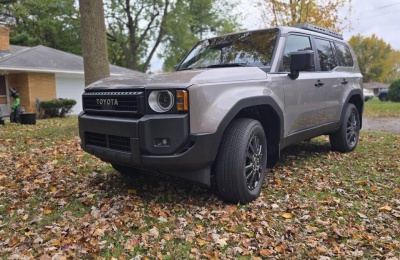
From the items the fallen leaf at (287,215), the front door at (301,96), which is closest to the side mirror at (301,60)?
the front door at (301,96)

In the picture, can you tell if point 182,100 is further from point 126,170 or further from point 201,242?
point 126,170

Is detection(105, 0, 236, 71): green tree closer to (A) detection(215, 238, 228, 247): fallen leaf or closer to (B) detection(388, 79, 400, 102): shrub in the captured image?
(B) detection(388, 79, 400, 102): shrub

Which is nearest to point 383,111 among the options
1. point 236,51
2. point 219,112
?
point 236,51

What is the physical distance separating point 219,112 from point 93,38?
5.76 metres

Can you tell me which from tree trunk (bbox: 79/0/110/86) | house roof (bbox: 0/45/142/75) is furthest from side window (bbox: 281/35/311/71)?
house roof (bbox: 0/45/142/75)

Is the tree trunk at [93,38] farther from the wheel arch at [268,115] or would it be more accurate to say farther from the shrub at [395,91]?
the shrub at [395,91]

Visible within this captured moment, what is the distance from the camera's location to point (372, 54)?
6388 centimetres

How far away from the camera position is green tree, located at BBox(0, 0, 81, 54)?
93.4 ft

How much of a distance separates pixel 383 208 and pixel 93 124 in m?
3.22

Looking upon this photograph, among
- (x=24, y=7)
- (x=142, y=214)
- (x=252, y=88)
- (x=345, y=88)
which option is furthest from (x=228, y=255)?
(x=24, y=7)

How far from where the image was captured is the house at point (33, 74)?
58.1 feet

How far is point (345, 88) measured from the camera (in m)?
5.92

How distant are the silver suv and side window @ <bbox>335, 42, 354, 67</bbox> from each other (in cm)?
109

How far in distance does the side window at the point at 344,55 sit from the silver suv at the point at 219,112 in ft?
3.56
